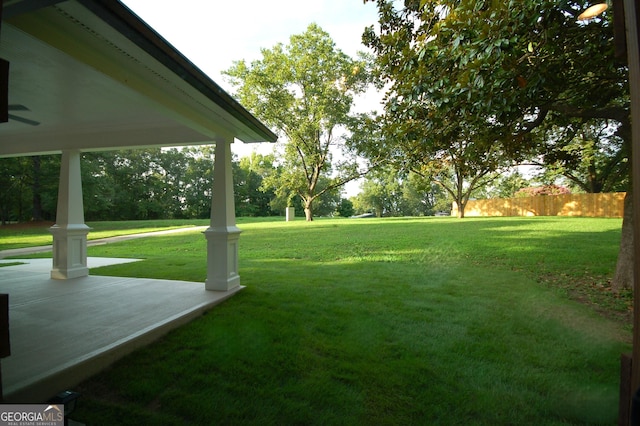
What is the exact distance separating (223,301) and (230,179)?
5.65 ft

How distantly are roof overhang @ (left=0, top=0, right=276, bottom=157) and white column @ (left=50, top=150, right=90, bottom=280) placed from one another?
34 centimetres

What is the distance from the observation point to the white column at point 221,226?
4.33m

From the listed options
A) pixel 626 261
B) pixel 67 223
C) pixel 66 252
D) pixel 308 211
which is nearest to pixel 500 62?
pixel 626 261

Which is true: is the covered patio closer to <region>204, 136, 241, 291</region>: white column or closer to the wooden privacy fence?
<region>204, 136, 241, 291</region>: white column

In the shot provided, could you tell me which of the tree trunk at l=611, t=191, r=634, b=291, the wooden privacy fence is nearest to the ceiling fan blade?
the tree trunk at l=611, t=191, r=634, b=291

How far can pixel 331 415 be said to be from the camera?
1986 mm

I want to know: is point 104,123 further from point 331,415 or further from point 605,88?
point 605,88

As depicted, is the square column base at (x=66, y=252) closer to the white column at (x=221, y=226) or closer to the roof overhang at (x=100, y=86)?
the roof overhang at (x=100, y=86)

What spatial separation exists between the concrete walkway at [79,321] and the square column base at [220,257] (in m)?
0.15

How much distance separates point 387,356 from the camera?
2738mm

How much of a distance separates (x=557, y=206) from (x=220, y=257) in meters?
23.3

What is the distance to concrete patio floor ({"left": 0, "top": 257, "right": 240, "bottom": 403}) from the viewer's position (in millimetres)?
2191

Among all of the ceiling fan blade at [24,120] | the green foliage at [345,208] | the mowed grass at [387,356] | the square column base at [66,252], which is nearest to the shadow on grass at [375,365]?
the mowed grass at [387,356]

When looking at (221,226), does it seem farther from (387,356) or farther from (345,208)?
(345,208)
